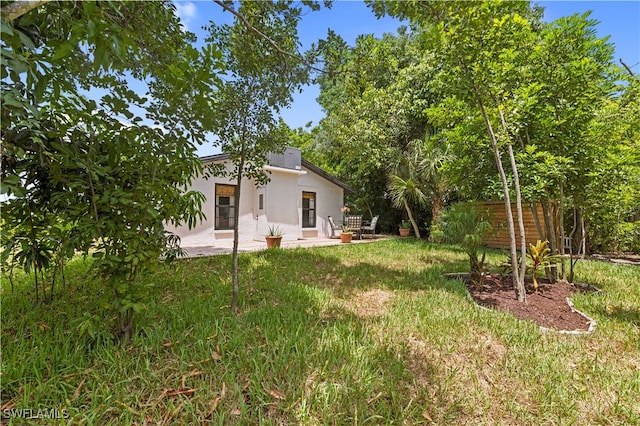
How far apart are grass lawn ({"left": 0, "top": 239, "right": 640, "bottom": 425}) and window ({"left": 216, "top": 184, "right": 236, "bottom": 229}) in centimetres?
636

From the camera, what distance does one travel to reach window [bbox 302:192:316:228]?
12836mm

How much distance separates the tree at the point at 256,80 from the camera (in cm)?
309

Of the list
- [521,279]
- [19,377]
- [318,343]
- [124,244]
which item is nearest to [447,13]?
[521,279]

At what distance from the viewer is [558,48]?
13.7 ft

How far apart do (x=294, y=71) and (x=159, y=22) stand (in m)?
1.56

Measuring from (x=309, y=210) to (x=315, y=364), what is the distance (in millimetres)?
10895

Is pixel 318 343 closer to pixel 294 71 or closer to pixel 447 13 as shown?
pixel 294 71

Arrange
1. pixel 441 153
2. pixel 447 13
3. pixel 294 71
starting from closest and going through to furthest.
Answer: pixel 294 71
pixel 447 13
pixel 441 153

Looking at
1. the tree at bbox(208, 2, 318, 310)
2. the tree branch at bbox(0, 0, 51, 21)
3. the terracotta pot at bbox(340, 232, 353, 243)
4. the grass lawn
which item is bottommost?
the grass lawn

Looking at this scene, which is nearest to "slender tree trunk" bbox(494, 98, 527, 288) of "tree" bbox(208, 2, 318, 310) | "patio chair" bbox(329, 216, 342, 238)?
"tree" bbox(208, 2, 318, 310)

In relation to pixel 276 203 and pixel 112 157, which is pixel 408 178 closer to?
pixel 276 203

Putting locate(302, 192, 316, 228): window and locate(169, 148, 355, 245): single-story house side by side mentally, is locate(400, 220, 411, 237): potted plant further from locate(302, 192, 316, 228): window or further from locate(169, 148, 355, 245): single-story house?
locate(302, 192, 316, 228): window

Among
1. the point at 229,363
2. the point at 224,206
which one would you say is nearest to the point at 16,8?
the point at 229,363

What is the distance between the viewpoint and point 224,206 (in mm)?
10273
